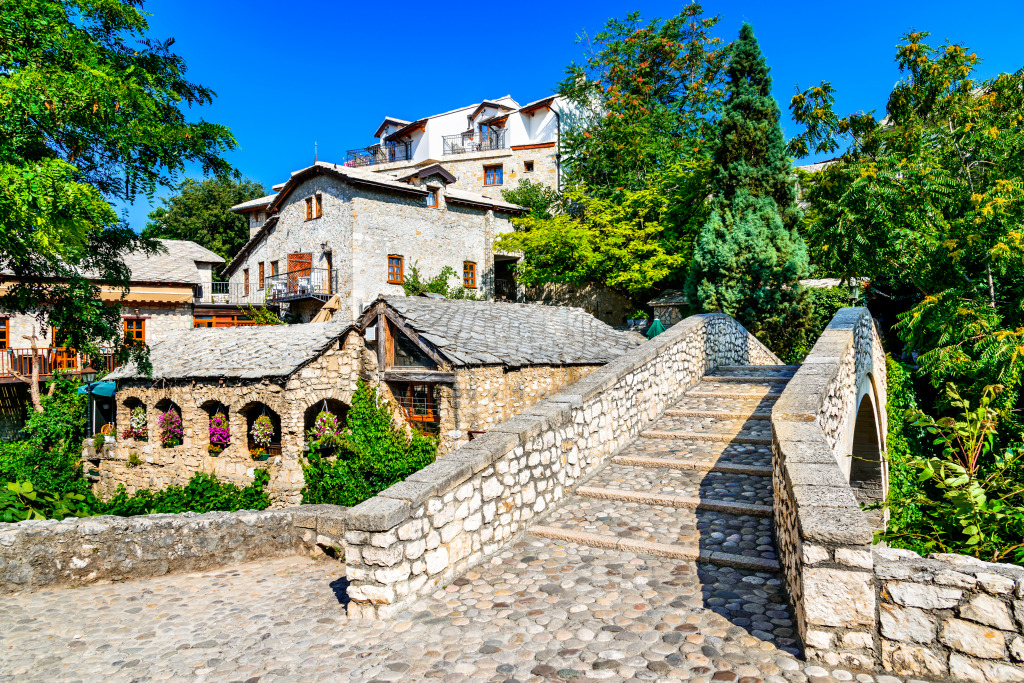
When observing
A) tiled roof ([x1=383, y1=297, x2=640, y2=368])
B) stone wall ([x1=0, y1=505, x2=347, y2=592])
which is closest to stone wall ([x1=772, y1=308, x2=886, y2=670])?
stone wall ([x1=0, y1=505, x2=347, y2=592])

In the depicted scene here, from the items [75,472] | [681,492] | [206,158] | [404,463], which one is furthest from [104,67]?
[75,472]

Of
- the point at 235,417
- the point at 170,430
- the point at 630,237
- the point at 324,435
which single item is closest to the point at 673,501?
the point at 324,435

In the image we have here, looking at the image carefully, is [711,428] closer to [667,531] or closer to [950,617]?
[667,531]

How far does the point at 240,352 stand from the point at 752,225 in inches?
552

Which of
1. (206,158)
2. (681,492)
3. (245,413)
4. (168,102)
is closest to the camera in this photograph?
(681,492)

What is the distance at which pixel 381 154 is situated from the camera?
4519cm

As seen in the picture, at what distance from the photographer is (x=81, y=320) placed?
9.28 m

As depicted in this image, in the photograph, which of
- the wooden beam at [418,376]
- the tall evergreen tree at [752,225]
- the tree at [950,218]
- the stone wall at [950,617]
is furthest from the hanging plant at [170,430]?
the tree at [950,218]

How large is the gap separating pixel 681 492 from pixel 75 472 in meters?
17.4

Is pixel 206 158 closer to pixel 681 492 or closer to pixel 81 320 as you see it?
pixel 81 320

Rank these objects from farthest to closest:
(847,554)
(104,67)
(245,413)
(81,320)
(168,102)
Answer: (245,413)
(168,102)
(81,320)
(104,67)
(847,554)

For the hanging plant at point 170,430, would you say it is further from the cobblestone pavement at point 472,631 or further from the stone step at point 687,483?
the stone step at point 687,483

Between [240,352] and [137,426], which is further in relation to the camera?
[137,426]

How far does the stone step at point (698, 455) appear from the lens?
613cm
